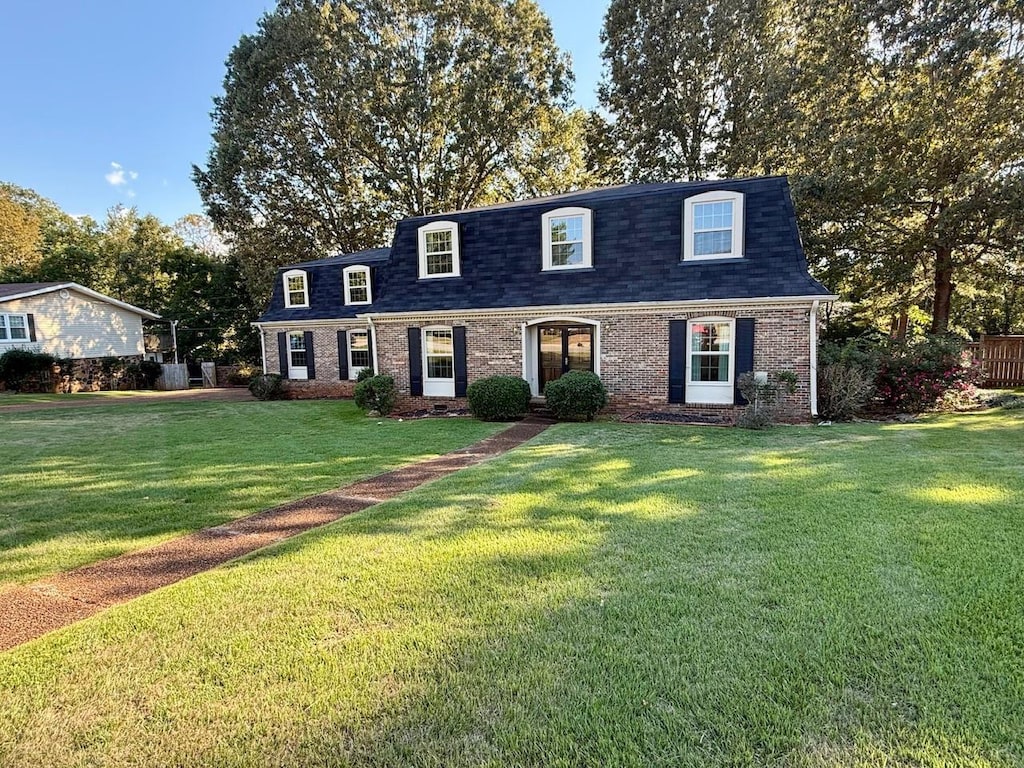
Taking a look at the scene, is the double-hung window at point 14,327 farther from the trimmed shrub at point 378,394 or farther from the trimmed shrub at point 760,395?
the trimmed shrub at point 760,395

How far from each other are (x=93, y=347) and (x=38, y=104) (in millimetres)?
9910

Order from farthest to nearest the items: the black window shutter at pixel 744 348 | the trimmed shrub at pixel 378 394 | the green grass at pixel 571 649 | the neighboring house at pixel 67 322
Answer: the neighboring house at pixel 67 322 < the trimmed shrub at pixel 378 394 < the black window shutter at pixel 744 348 < the green grass at pixel 571 649

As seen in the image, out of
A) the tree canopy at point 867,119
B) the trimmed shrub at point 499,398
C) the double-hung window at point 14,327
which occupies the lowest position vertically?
the trimmed shrub at point 499,398

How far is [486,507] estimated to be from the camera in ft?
17.2

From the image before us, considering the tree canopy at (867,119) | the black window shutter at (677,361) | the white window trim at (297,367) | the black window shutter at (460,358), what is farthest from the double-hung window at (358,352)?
the tree canopy at (867,119)

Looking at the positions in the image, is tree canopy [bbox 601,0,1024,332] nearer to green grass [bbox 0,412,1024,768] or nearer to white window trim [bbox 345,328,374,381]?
green grass [bbox 0,412,1024,768]

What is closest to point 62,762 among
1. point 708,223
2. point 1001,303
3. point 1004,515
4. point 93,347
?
point 1004,515

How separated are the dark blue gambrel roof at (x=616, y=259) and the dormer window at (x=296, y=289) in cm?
603

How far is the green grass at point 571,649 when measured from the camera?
214 cm

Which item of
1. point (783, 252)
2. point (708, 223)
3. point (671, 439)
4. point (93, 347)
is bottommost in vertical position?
point (671, 439)

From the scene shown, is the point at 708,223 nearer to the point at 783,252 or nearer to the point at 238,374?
the point at 783,252

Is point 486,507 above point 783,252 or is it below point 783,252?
below

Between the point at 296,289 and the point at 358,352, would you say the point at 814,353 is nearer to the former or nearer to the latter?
the point at 358,352

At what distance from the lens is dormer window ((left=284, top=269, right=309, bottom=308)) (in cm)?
1902
